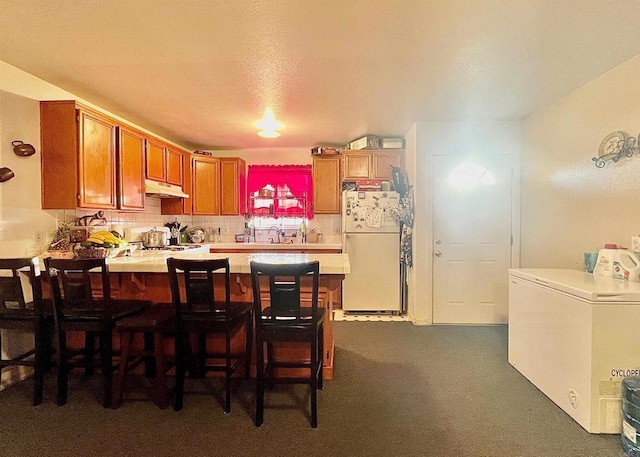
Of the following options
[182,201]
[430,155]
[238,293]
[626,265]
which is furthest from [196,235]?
[626,265]

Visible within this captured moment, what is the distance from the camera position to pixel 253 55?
241cm

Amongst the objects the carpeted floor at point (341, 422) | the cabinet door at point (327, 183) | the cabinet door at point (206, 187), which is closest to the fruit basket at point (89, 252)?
the carpeted floor at point (341, 422)

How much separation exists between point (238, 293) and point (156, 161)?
7.74 feet

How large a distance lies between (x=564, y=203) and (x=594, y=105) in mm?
848

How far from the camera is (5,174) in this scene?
255 cm

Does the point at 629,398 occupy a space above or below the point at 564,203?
below

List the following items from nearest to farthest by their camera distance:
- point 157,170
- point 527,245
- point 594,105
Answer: point 594,105 → point 527,245 → point 157,170

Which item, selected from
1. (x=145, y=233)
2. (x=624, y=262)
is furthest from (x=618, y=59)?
(x=145, y=233)

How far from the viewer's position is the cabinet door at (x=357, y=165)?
188 inches

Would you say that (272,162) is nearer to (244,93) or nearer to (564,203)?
(244,93)

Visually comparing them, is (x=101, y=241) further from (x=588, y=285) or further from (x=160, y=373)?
(x=588, y=285)

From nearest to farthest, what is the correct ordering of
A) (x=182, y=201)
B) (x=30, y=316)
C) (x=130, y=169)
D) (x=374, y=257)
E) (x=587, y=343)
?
(x=587, y=343), (x=30, y=316), (x=130, y=169), (x=374, y=257), (x=182, y=201)

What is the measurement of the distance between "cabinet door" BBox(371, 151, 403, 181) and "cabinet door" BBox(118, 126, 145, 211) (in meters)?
2.88

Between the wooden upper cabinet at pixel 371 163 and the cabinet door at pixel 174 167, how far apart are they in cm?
227
